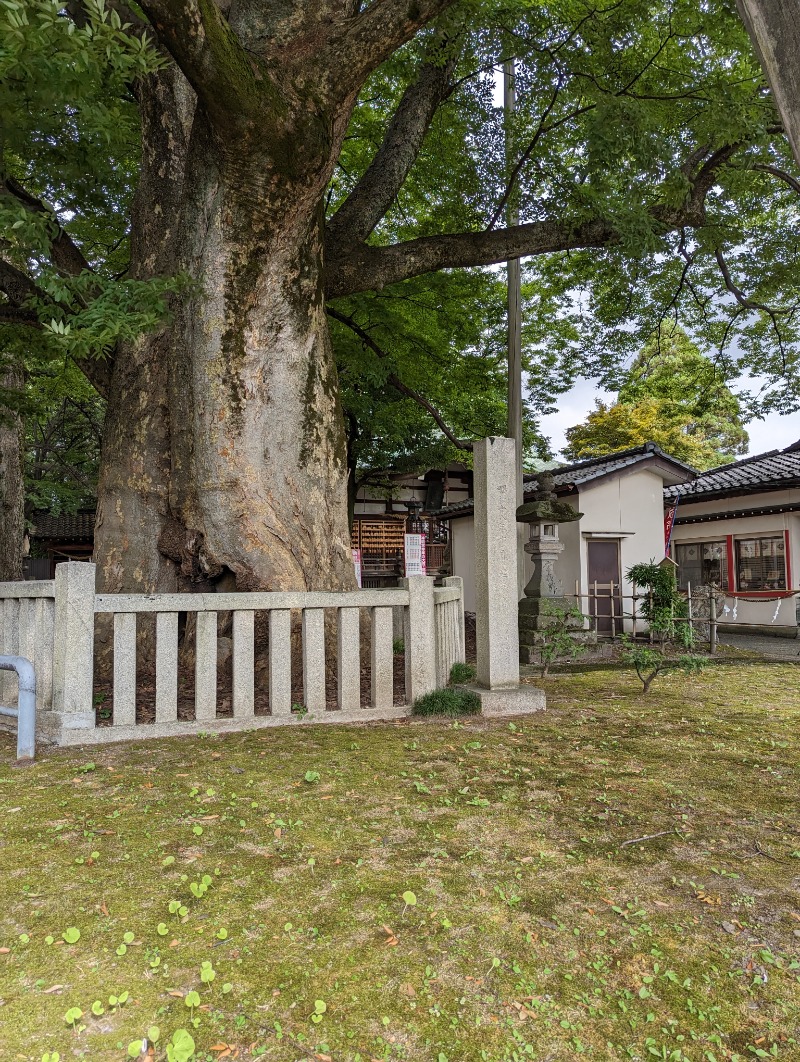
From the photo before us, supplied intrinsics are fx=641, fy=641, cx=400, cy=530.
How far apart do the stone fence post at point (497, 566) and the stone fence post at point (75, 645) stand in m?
3.01

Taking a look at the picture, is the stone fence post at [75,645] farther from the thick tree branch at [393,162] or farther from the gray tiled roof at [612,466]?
the gray tiled roof at [612,466]

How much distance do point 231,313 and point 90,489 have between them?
16665 mm

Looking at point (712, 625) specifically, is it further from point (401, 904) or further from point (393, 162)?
point (401, 904)

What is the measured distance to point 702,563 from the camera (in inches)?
661

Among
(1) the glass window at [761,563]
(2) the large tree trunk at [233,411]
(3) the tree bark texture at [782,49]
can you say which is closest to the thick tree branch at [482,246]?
(2) the large tree trunk at [233,411]

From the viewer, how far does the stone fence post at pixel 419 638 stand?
5301 mm

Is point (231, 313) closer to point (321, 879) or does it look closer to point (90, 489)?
point (321, 879)

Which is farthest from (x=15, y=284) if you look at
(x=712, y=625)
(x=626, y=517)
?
(x=626, y=517)

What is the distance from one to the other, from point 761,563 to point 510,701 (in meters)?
12.1

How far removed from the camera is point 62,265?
7258 mm

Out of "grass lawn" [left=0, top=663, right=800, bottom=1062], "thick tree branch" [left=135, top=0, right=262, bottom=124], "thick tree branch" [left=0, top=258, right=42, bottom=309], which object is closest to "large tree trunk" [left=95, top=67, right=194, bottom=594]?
"thick tree branch" [left=0, top=258, right=42, bottom=309]

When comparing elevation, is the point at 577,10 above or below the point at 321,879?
above

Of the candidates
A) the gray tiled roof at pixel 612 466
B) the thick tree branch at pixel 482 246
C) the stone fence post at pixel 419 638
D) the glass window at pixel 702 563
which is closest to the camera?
the stone fence post at pixel 419 638

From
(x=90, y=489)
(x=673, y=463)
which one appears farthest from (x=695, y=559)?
(x=90, y=489)
